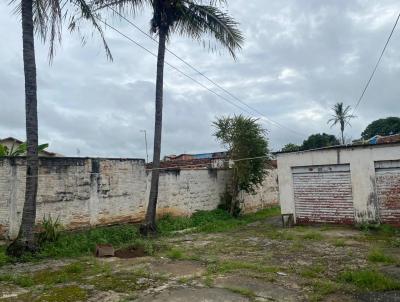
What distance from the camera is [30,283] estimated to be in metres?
7.23

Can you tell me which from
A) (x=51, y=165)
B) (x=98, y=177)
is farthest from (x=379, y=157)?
(x=51, y=165)

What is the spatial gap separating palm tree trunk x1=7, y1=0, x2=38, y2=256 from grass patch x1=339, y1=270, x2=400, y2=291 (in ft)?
22.1

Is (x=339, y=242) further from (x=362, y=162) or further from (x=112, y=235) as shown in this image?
(x=112, y=235)

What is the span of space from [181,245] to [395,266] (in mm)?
5299

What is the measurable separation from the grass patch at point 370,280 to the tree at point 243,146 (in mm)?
9842

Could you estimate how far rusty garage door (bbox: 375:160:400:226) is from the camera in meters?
12.7

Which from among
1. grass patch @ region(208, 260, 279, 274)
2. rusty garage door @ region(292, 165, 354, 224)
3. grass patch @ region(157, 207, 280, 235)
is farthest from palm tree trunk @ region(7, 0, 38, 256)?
rusty garage door @ region(292, 165, 354, 224)

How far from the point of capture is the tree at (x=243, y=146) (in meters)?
17.2

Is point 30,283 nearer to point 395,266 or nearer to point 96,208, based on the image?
point 96,208

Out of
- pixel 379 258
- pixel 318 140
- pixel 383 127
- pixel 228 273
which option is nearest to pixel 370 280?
pixel 379 258

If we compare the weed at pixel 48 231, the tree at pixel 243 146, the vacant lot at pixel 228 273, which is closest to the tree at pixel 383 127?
the tree at pixel 243 146

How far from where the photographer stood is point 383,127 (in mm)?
47688

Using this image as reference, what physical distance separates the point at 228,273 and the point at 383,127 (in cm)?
4528

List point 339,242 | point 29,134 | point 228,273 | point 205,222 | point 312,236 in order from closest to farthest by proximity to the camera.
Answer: point 228,273
point 29,134
point 339,242
point 312,236
point 205,222
